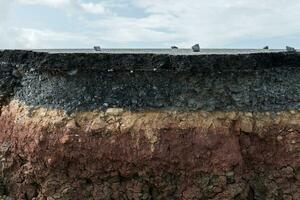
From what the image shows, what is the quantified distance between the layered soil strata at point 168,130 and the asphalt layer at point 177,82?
0.01 metres

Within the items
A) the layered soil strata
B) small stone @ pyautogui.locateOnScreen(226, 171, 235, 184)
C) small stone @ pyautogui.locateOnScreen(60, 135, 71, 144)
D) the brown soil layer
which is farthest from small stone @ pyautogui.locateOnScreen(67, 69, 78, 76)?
small stone @ pyautogui.locateOnScreen(226, 171, 235, 184)

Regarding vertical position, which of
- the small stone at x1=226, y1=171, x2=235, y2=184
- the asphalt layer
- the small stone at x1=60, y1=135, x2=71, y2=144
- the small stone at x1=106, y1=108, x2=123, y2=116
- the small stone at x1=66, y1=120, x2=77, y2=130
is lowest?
the small stone at x1=226, y1=171, x2=235, y2=184

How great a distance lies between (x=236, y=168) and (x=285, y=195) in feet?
1.87

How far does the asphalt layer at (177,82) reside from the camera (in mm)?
5031

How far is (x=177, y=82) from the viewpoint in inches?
201

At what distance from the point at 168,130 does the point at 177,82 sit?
53cm

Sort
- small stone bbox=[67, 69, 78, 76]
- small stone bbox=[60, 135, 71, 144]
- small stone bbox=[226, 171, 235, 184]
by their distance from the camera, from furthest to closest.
→ small stone bbox=[67, 69, 78, 76]
small stone bbox=[60, 135, 71, 144]
small stone bbox=[226, 171, 235, 184]

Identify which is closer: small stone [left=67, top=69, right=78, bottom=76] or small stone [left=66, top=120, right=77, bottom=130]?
small stone [left=66, top=120, right=77, bottom=130]

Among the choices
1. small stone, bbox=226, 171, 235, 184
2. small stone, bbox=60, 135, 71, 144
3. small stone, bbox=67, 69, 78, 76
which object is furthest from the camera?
small stone, bbox=67, 69, 78, 76

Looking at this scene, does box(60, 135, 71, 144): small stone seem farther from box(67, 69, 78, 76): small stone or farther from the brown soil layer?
box(67, 69, 78, 76): small stone

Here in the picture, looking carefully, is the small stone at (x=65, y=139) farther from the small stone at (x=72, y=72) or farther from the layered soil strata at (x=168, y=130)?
the small stone at (x=72, y=72)

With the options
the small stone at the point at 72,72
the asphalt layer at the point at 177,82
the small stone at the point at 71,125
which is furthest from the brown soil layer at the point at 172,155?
the small stone at the point at 72,72

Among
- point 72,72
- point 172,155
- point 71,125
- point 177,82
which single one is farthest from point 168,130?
point 72,72

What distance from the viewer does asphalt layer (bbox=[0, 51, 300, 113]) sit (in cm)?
503
